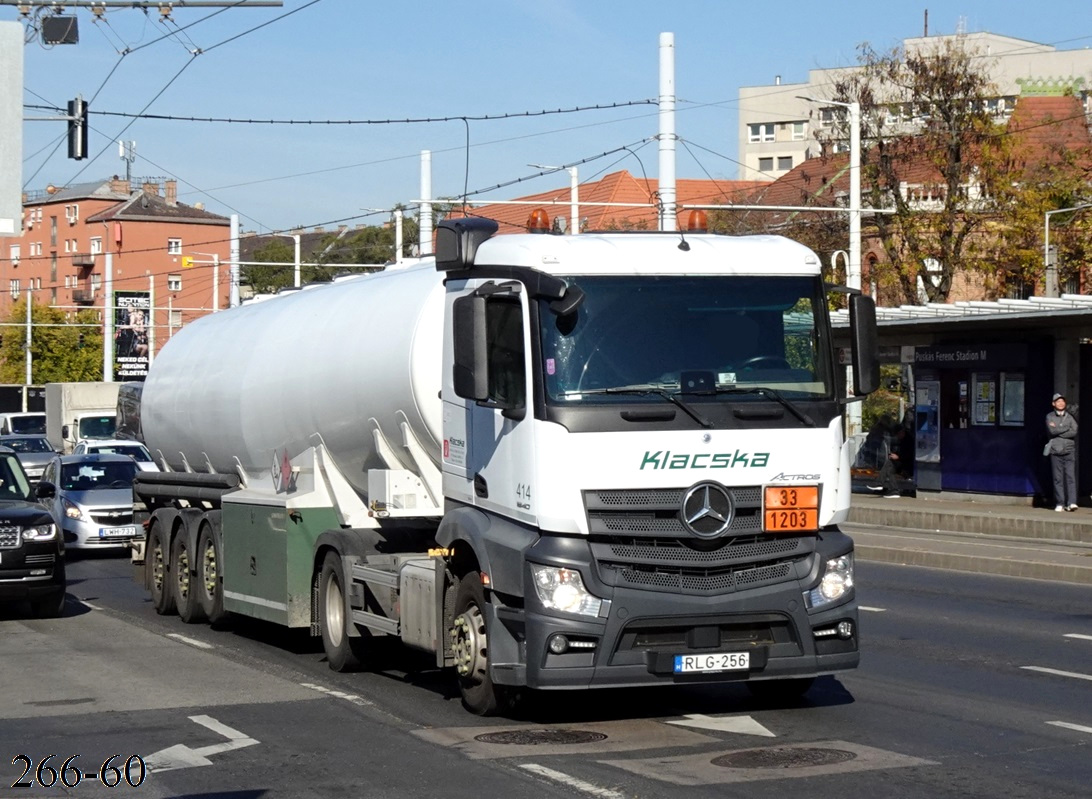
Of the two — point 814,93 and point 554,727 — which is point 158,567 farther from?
point 814,93

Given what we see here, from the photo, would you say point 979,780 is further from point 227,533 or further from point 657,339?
point 227,533

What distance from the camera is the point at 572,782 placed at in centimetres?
838

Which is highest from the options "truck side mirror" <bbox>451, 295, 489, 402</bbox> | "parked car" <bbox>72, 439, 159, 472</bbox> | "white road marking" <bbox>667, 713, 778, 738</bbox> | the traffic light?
the traffic light

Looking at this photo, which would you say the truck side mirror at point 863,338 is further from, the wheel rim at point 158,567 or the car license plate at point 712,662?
the wheel rim at point 158,567

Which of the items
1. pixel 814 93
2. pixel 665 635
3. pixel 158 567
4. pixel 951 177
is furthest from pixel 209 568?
pixel 814 93

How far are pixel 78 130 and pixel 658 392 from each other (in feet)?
65.8

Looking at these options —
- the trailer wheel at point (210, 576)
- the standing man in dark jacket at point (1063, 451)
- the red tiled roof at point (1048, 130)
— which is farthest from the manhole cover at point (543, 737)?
the red tiled roof at point (1048, 130)

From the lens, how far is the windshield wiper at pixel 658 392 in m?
9.77

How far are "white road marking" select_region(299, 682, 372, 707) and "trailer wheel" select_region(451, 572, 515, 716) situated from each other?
40.7 inches

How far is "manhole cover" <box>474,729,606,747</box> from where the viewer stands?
9.63 metres

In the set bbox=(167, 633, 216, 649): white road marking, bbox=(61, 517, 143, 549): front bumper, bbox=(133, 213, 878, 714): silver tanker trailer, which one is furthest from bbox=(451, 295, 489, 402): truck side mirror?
bbox=(61, 517, 143, 549): front bumper

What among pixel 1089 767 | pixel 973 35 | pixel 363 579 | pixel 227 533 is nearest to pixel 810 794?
pixel 1089 767

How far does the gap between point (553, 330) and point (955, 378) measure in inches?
883

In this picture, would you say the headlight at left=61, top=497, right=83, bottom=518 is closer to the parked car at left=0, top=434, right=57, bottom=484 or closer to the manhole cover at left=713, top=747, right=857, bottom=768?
the parked car at left=0, top=434, right=57, bottom=484
